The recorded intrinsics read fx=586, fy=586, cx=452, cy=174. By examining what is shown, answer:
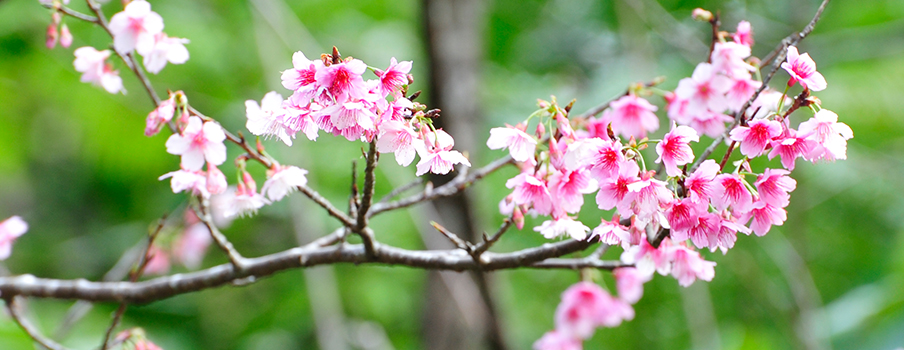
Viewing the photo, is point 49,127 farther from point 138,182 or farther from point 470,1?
point 470,1

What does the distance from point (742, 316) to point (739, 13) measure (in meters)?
2.19

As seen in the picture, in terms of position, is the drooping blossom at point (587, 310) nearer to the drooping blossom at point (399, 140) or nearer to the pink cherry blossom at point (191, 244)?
the drooping blossom at point (399, 140)

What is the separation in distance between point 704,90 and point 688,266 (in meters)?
0.33

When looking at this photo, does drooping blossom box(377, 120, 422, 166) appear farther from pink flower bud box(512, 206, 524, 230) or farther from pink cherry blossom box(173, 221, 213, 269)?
pink cherry blossom box(173, 221, 213, 269)

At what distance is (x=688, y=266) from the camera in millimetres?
1025

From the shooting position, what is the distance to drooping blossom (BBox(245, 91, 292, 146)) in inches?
32.2

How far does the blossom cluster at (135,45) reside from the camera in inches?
45.0

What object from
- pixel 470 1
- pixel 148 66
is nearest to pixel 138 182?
pixel 470 1

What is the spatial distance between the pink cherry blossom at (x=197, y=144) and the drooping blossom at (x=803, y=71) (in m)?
0.91

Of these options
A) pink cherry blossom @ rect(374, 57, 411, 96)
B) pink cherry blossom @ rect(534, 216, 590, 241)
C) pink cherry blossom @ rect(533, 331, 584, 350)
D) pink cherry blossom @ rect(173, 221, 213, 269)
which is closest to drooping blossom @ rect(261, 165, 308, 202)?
pink cherry blossom @ rect(374, 57, 411, 96)

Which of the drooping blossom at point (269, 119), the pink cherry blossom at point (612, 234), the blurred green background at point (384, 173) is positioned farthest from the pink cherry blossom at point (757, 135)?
the blurred green background at point (384, 173)

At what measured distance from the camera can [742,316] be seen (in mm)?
4293

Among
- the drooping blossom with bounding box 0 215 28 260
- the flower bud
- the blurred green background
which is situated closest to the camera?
the flower bud

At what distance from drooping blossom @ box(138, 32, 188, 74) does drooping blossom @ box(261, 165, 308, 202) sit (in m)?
0.36
